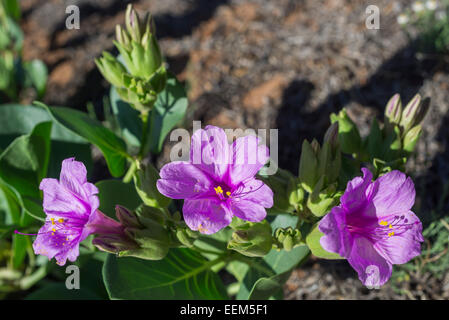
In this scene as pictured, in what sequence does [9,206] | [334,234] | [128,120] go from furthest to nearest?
[128,120], [9,206], [334,234]

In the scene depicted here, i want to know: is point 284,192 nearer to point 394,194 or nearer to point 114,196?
point 394,194

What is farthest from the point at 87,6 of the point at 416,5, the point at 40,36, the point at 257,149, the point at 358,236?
the point at 358,236

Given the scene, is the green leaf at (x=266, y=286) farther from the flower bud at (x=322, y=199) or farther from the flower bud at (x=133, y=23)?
the flower bud at (x=133, y=23)

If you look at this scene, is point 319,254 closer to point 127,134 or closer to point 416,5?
point 127,134

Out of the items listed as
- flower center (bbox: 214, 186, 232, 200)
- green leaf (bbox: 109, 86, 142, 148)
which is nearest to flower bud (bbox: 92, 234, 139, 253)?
flower center (bbox: 214, 186, 232, 200)

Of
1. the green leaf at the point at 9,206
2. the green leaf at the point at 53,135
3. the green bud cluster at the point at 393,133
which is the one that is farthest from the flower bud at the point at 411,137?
the green leaf at the point at 9,206

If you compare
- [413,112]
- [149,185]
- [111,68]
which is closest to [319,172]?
[413,112]
